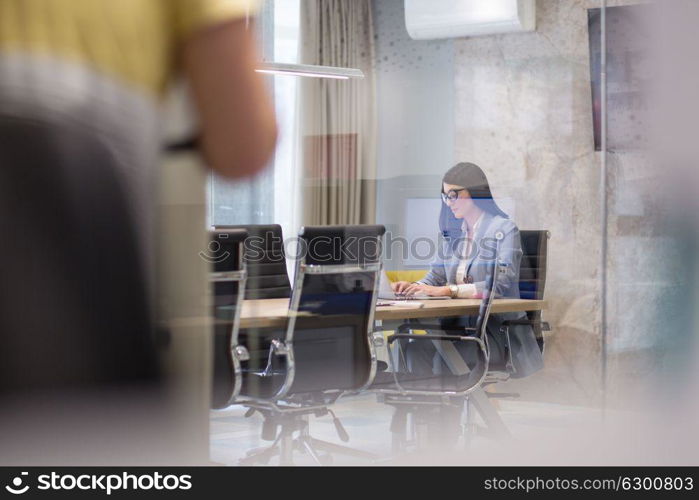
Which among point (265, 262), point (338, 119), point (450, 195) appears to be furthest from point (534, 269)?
point (265, 262)

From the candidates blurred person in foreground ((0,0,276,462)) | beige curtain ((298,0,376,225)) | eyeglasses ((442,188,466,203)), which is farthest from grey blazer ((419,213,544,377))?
blurred person in foreground ((0,0,276,462))

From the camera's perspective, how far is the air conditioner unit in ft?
8.87

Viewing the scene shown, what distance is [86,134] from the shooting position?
1.87 m

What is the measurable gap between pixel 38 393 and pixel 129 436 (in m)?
0.29

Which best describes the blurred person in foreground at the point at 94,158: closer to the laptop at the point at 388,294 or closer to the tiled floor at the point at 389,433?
the tiled floor at the point at 389,433

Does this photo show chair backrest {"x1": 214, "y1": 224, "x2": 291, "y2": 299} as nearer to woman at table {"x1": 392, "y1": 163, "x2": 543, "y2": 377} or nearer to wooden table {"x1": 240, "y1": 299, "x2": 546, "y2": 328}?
wooden table {"x1": 240, "y1": 299, "x2": 546, "y2": 328}

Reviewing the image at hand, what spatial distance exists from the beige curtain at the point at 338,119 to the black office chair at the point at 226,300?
225 mm

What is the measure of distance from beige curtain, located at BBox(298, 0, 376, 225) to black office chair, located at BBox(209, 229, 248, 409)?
0.74 feet

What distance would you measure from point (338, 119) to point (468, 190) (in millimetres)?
470

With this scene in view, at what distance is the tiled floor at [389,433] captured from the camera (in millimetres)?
2502

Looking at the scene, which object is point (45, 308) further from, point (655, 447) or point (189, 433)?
point (655, 447)

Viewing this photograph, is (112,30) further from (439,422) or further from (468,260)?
(439,422)

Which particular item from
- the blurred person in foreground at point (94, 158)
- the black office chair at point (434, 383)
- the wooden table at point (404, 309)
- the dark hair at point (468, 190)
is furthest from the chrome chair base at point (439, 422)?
the blurred person in foreground at point (94, 158)

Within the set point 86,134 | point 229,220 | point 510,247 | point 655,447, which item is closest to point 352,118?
point 229,220
